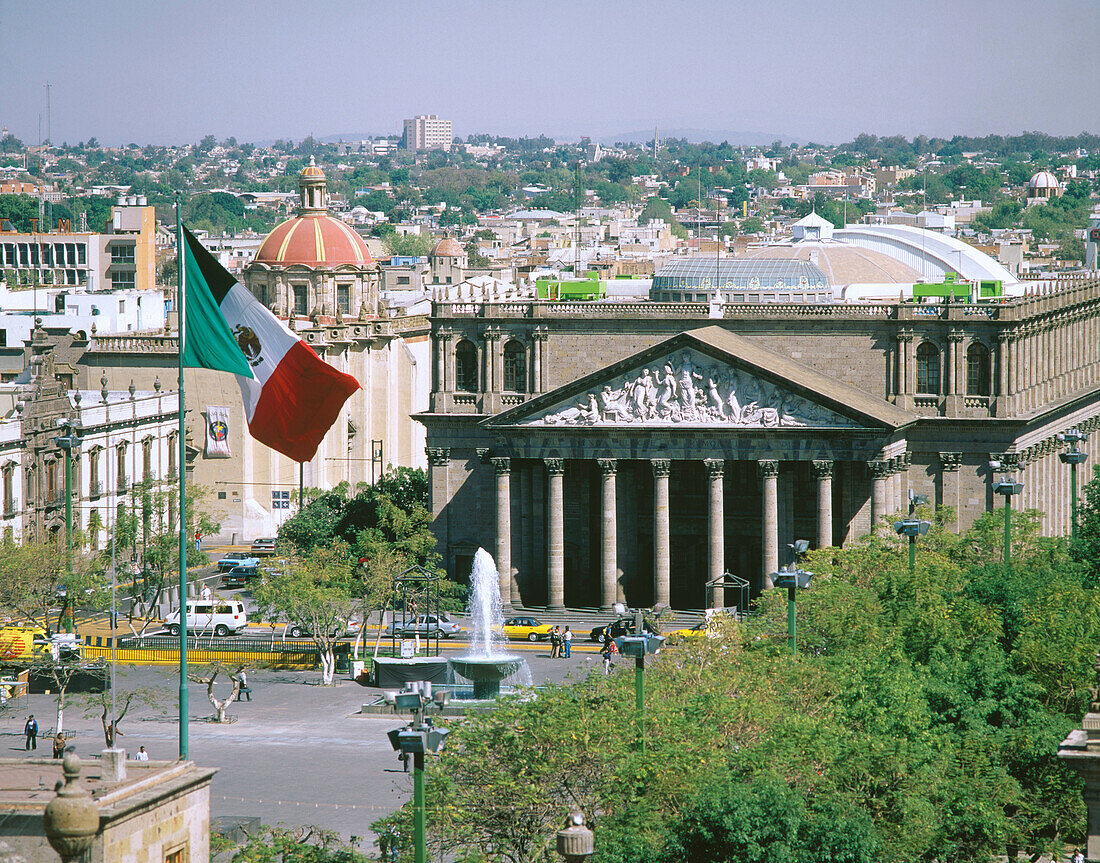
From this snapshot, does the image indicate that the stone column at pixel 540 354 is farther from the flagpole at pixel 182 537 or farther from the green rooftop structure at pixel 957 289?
the flagpole at pixel 182 537

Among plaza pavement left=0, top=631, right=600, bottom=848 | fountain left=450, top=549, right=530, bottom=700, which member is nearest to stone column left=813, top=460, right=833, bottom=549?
fountain left=450, top=549, right=530, bottom=700

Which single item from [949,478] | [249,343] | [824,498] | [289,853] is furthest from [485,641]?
[289,853]

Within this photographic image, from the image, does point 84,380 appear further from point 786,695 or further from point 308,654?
point 786,695

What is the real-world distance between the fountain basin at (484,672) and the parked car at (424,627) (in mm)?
10385

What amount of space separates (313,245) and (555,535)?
1853 inches

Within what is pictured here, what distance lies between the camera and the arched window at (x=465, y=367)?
110m

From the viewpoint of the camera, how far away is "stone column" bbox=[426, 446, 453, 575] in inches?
4353

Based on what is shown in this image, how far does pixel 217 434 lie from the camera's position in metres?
128

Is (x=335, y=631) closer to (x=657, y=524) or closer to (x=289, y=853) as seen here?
(x=657, y=524)

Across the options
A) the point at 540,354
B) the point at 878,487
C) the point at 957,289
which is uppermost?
the point at 957,289

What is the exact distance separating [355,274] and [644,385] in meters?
47.3

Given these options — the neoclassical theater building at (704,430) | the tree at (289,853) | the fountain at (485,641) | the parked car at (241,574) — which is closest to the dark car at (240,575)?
the parked car at (241,574)

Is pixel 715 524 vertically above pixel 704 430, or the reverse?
pixel 704 430

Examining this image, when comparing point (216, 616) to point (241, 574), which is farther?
point (241, 574)
